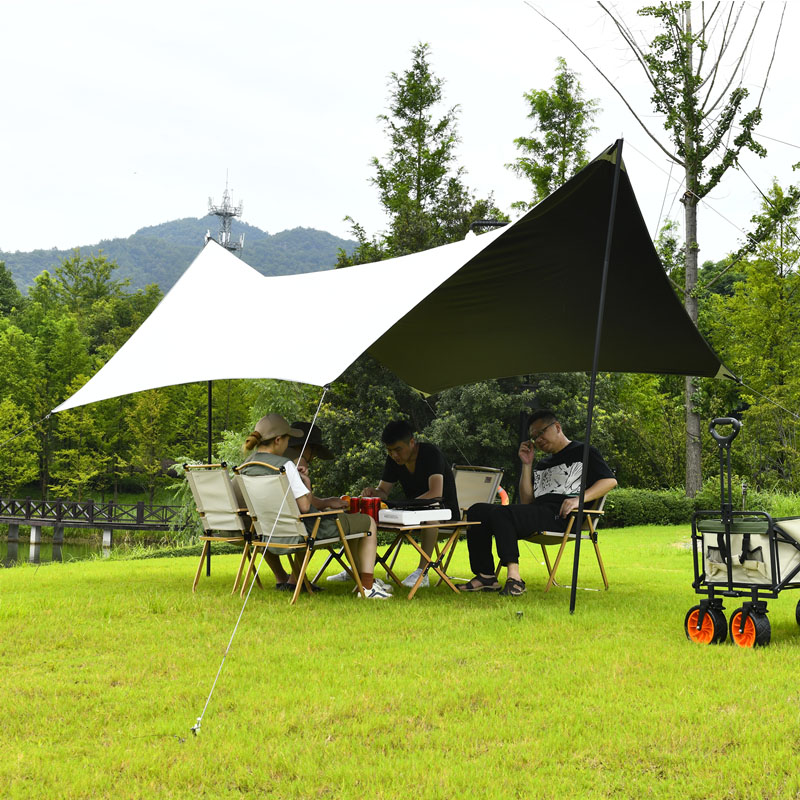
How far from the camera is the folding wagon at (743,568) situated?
3.49m

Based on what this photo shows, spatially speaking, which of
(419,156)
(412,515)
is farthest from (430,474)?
(419,156)

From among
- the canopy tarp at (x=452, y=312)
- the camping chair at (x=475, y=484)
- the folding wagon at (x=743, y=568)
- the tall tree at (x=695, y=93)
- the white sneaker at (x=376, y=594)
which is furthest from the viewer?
the tall tree at (x=695, y=93)

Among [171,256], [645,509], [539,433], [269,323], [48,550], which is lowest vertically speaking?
[48,550]

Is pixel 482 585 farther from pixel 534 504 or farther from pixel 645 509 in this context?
pixel 645 509

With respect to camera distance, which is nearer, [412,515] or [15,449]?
[412,515]

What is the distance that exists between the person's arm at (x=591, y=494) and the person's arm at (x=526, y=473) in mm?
330

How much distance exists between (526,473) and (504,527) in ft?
2.07

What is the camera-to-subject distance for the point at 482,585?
5.20 meters

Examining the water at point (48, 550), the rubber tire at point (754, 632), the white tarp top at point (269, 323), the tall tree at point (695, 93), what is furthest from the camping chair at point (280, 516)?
the water at point (48, 550)

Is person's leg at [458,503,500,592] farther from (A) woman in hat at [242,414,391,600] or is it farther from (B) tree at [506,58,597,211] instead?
(B) tree at [506,58,597,211]

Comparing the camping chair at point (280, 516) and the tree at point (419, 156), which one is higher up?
the tree at point (419, 156)

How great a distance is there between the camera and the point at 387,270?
17.7 feet

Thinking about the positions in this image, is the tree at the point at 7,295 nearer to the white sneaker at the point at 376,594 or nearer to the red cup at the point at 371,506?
the red cup at the point at 371,506

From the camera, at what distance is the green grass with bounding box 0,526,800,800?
6.92ft
